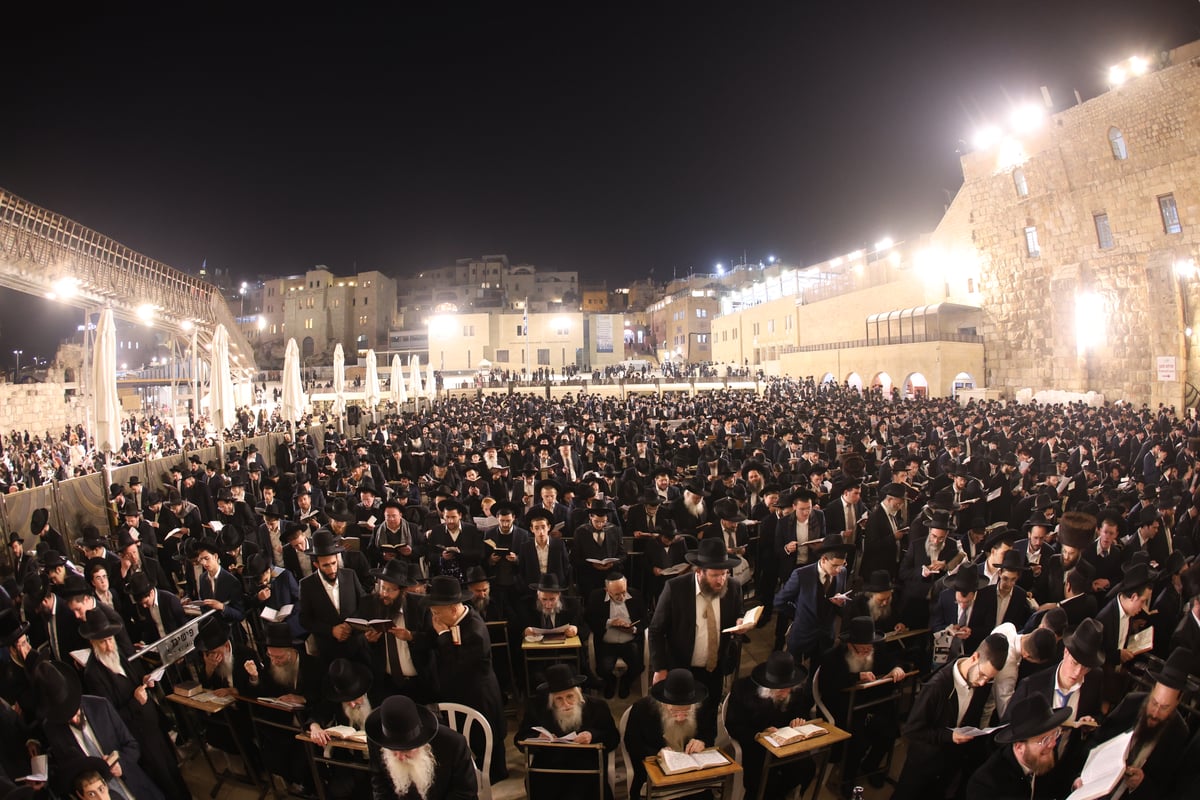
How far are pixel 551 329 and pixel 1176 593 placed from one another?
169 ft

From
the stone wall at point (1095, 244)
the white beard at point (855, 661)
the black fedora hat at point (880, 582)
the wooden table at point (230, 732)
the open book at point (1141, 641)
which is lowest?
the wooden table at point (230, 732)

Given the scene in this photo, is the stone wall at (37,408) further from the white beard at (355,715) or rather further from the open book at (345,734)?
the open book at (345,734)

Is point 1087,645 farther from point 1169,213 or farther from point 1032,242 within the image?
point 1032,242


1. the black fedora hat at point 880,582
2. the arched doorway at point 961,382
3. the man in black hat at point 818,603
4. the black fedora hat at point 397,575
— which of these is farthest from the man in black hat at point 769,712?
the arched doorway at point 961,382

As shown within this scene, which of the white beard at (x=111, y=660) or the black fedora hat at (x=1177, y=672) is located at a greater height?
the black fedora hat at (x=1177, y=672)

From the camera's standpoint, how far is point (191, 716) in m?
4.96

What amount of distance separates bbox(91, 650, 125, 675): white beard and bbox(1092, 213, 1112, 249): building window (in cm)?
3109

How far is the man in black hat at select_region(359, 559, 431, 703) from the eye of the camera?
15.8 ft

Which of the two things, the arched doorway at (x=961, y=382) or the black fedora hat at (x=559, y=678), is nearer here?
the black fedora hat at (x=559, y=678)

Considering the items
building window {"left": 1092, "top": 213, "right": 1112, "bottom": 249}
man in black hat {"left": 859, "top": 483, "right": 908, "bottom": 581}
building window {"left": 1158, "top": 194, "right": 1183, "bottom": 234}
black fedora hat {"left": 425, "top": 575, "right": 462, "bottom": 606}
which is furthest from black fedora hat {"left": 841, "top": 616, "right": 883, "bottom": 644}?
building window {"left": 1092, "top": 213, "right": 1112, "bottom": 249}

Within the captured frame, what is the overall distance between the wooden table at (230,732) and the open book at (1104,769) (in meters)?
4.77

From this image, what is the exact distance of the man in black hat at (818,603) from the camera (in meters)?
5.12

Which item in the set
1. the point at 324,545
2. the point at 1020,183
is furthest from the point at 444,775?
the point at 1020,183

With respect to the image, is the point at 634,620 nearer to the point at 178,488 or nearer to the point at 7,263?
the point at 178,488
